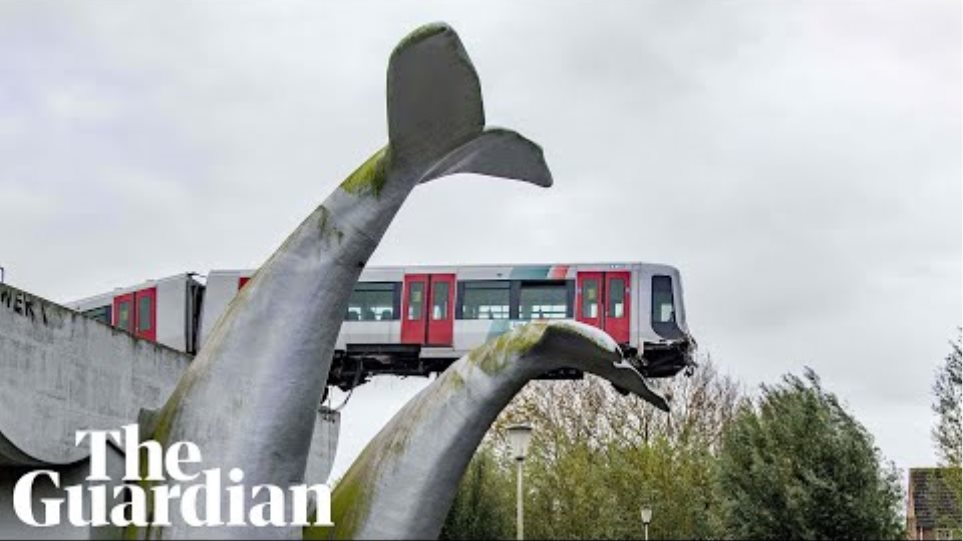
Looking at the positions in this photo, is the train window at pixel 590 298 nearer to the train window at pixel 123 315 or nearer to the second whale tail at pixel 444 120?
the train window at pixel 123 315

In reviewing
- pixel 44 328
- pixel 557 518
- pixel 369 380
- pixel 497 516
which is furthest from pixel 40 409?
pixel 557 518

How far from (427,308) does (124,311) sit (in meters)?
7.93

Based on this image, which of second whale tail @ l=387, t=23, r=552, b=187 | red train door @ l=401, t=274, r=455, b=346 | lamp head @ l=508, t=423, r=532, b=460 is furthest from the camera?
red train door @ l=401, t=274, r=455, b=346

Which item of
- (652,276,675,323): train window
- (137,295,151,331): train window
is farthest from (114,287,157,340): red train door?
(652,276,675,323): train window

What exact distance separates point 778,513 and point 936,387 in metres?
11.3

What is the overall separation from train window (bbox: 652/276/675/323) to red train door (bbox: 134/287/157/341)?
39.9 ft

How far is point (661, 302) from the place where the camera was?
34.4m

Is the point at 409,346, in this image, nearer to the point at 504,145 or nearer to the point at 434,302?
the point at 434,302

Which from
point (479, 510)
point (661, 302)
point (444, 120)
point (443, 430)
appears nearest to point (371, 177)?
point (444, 120)

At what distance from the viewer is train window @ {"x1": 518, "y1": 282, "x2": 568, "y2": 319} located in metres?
34.6

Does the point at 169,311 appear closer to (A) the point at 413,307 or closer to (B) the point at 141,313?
(B) the point at 141,313

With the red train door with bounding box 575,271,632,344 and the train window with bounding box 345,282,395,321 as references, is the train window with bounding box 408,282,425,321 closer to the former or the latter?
the train window with bounding box 345,282,395,321

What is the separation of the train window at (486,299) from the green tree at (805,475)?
32.7 ft

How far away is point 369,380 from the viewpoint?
36.7m
